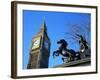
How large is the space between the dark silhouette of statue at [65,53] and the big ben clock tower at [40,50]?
3.4 inches

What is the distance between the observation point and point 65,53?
6.54 ft

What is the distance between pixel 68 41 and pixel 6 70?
1.80ft

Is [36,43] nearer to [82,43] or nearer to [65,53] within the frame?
[65,53]

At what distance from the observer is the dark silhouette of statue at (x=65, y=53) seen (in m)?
1.96

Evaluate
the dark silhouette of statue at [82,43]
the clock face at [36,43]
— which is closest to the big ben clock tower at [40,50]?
the clock face at [36,43]

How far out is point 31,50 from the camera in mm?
1862

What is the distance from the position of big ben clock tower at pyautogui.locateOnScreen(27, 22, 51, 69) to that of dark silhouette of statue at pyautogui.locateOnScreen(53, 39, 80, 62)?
0.09 m

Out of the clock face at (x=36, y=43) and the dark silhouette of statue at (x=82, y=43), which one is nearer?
the clock face at (x=36, y=43)

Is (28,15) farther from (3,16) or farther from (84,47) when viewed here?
(84,47)

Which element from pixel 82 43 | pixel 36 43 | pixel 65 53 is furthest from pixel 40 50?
pixel 82 43

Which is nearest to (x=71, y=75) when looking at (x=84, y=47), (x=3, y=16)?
(x=84, y=47)

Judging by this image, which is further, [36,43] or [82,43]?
[82,43]

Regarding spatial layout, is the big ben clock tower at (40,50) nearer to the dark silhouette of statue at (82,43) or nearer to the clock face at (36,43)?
the clock face at (36,43)

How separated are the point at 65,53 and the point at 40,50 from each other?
0.73 feet
